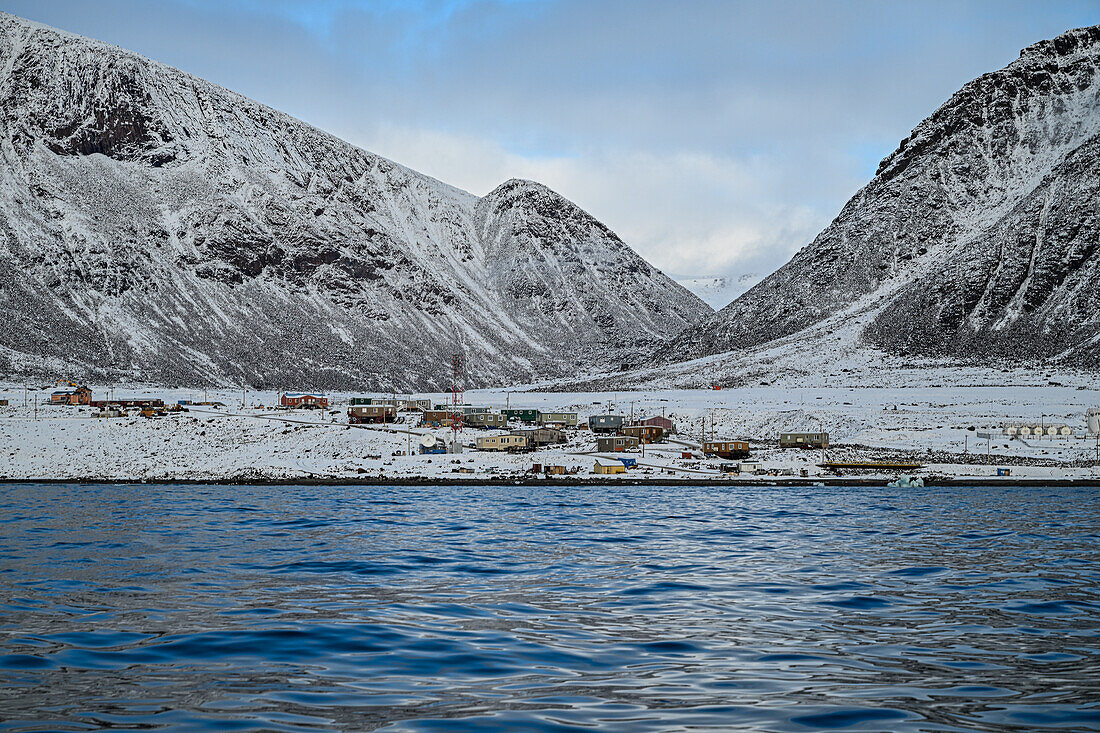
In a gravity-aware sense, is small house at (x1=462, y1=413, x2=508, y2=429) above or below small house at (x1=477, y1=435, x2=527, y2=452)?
above

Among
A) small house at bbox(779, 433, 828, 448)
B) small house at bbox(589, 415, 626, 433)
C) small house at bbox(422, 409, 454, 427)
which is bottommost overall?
small house at bbox(779, 433, 828, 448)

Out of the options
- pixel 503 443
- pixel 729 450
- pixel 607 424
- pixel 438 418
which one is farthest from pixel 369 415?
pixel 729 450

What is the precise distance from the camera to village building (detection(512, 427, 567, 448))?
93.4 m

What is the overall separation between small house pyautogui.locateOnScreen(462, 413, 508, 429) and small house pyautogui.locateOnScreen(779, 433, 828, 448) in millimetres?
32565

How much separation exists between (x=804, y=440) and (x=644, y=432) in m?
16.0

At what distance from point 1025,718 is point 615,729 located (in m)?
5.51

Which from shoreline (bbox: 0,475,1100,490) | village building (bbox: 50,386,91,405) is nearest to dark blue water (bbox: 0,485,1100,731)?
shoreline (bbox: 0,475,1100,490)

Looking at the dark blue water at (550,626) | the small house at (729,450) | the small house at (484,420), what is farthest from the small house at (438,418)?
the dark blue water at (550,626)

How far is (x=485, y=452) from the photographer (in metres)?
89.6

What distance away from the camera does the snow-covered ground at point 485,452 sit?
8200 centimetres

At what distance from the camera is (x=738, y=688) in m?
14.5

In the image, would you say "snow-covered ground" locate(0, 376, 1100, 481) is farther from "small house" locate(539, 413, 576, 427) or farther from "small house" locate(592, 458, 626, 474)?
"small house" locate(539, 413, 576, 427)

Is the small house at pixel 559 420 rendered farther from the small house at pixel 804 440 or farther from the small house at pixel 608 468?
the small house at pixel 608 468

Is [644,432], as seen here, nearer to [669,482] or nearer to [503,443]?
[503,443]
